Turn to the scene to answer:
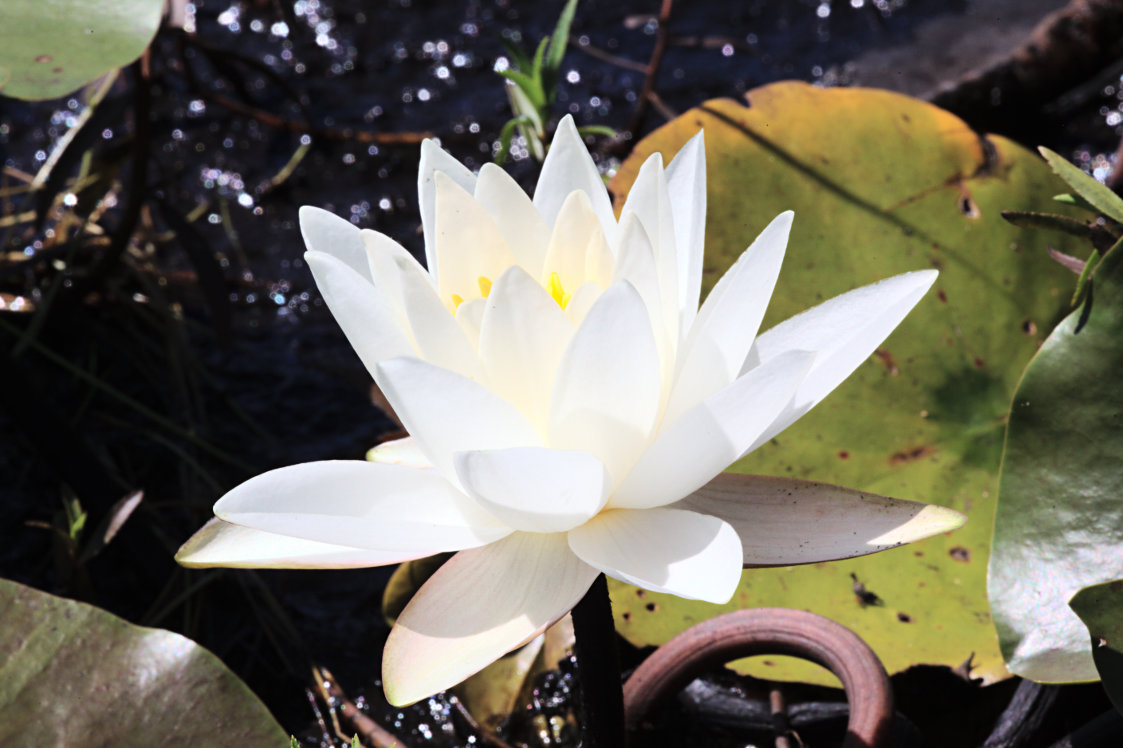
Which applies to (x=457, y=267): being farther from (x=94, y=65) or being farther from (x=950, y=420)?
(x=950, y=420)

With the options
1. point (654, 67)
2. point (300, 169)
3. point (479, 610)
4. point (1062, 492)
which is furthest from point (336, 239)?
point (300, 169)

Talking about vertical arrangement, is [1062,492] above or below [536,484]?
below

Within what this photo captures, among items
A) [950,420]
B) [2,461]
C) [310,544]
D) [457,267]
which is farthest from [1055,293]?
[2,461]

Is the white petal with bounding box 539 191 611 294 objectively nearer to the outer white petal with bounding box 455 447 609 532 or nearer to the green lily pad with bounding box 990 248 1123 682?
the outer white petal with bounding box 455 447 609 532

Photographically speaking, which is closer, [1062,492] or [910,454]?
[1062,492]

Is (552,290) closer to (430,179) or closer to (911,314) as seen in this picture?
(430,179)
